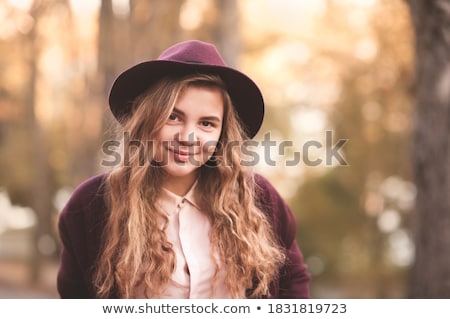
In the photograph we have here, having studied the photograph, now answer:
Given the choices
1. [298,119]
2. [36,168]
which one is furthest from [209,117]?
[298,119]

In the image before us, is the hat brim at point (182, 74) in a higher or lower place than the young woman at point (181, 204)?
higher

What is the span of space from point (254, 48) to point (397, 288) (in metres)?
7.12

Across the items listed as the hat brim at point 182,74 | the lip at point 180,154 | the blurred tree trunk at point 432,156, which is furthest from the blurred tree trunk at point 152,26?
the lip at point 180,154

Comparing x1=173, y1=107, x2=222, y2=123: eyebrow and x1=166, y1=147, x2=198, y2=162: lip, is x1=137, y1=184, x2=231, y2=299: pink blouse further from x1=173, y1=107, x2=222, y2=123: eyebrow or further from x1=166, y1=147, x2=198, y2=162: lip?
x1=173, y1=107, x2=222, y2=123: eyebrow

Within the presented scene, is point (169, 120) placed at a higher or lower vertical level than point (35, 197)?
higher

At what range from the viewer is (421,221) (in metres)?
5.79

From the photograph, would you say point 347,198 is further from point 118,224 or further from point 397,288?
point 118,224

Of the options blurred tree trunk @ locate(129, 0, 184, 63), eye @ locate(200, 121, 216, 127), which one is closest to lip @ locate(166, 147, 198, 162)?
eye @ locate(200, 121, 216, 127)

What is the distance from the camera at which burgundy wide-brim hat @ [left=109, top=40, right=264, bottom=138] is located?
2.55 metres

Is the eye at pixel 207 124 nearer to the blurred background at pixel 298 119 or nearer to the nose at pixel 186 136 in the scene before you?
the nose at pixel 186 136

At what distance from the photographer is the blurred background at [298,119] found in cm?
1413

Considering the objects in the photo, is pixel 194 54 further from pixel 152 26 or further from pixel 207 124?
pixel 152 26

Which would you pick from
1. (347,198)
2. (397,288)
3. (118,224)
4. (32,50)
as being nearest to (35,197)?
(32,50)

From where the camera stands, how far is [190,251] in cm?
266
